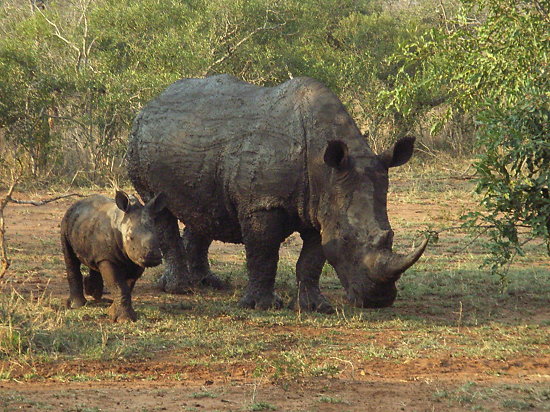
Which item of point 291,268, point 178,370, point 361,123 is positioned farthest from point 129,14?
point 178,370

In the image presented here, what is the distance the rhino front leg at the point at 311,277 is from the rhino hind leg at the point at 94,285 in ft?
6.78

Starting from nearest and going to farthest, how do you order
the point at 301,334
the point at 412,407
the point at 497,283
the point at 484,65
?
the point at 412,407
the point at 301,334
the point at 484,65
the point at 497,283

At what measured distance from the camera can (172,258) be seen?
11.1 m

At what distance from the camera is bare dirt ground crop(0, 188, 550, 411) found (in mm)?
6309

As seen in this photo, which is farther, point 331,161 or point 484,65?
point 484,65

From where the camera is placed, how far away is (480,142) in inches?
370

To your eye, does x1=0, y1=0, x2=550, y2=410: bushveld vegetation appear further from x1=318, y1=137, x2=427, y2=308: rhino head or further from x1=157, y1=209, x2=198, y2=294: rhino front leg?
x1=318, y1=137, x2=427, y2=308: rhino head

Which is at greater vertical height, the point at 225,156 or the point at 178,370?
the point at 225,156

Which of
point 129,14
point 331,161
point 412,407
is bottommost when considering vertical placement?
point 412,407

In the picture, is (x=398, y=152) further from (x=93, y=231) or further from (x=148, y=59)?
(x=148, y=59)

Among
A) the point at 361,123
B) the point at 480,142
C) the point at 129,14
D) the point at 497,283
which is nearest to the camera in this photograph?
the point at 480,142

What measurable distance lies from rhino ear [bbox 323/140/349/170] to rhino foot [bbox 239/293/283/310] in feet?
5.46

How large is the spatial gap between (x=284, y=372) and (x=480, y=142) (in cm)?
353

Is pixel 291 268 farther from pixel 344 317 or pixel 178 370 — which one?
pixel 178 370
